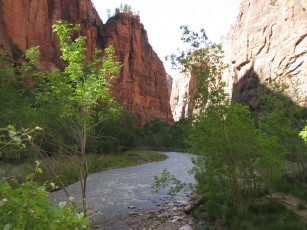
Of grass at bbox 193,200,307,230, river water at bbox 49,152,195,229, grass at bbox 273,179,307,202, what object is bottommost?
river water at bbox 49,152,195,229

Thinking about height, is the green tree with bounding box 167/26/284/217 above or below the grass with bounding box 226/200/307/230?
above

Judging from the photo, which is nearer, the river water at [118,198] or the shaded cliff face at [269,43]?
the river water at [118,198]

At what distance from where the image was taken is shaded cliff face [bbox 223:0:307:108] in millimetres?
29594

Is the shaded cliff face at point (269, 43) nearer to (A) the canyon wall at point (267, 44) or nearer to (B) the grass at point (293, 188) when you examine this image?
(A) the canyon wall at point (267, 44)

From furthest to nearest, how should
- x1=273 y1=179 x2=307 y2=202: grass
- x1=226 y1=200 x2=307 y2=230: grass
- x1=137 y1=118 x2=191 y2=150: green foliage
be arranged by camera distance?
x1=137 y1=118 x2=191 y2=150: green foliage → x1=273 y1=179 x2=307 y2=202: grass → x1=226 y1=200 x2=307 y2=230: grass

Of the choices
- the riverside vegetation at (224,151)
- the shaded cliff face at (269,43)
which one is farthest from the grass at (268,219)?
the shaded cliff face at (269,43)

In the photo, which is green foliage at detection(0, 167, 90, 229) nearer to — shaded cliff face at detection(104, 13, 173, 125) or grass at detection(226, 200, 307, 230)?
grass at detection(226, 200, 307, 230)

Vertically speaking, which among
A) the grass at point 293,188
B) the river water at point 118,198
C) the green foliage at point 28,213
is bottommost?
the river water at point 118,198

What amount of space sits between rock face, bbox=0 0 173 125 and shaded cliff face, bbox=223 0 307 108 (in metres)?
24.8

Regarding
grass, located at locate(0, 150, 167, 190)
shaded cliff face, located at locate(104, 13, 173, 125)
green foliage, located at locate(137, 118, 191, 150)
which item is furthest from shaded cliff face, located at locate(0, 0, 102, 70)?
green foliage, located at locate(137, 118, 191, 150)

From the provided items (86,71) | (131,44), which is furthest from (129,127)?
(131,44)

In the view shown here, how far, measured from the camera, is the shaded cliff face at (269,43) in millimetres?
29594

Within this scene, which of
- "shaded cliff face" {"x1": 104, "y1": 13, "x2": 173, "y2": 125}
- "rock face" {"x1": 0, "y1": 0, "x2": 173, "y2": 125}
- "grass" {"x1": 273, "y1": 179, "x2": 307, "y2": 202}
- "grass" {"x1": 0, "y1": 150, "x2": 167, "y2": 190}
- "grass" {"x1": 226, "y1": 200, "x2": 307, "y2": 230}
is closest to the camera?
"grass" {"x1": 226, "y1": 200, "x2": 307, "y2": 230}

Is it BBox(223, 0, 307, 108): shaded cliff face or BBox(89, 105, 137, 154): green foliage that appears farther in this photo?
BBox(89, 105, 137, 154): green foliage
